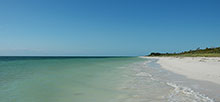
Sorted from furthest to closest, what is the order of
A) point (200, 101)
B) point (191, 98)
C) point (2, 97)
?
1. point (2, 97)
2. point (191, 98)
3. point (200, 101)

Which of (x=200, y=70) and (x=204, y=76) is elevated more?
(x=200, y=70)

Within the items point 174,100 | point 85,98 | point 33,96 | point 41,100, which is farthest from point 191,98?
point 33,96

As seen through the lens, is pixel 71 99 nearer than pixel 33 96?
Yes

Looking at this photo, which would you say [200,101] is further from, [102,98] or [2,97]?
[2,97]

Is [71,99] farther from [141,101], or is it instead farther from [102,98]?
[141,101]

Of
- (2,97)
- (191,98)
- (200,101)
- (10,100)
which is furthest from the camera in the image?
(2,97)

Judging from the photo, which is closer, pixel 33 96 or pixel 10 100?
pixel 10 100

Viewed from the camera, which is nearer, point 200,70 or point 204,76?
point 204,76

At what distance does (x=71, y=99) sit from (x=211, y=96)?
16.6ft

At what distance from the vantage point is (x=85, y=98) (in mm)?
5348

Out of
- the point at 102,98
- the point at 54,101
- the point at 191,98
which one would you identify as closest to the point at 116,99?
the point at 102,98

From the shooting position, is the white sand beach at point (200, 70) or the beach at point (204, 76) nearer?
the beach at point (204, 76)

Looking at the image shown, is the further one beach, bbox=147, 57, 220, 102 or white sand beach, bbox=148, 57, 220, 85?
white sand beach, bbox=148, 57, 220, 85

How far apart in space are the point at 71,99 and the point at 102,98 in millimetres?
1175
